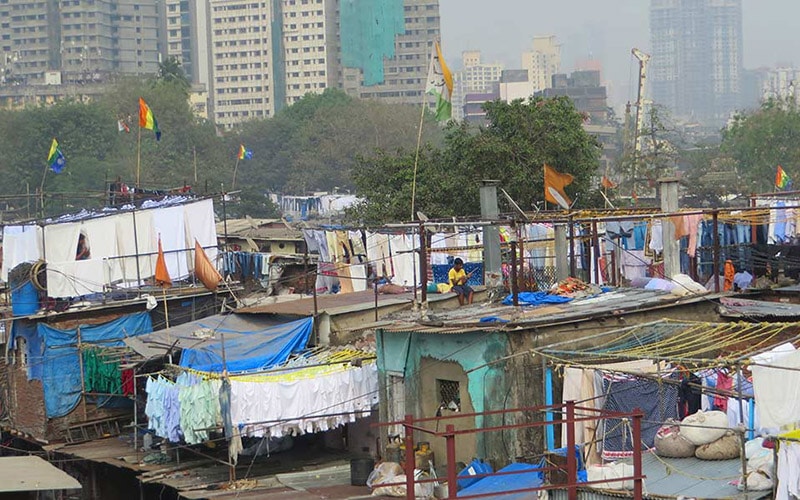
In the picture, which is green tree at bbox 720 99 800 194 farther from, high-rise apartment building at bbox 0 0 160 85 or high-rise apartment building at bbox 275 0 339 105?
high-rise apartment building at bbox 0 0 160 85

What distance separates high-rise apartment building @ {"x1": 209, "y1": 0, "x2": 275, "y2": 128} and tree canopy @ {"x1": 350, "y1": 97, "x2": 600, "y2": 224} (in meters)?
108

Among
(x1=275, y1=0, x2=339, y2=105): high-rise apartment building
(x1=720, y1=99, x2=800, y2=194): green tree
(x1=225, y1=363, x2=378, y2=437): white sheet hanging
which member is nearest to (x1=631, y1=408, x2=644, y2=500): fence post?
(x1=225, y1=363, x2=378, y2=437): white sheet hanging

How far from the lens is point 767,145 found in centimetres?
6303

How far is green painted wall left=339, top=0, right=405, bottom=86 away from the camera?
131375mm

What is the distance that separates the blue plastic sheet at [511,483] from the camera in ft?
47.7

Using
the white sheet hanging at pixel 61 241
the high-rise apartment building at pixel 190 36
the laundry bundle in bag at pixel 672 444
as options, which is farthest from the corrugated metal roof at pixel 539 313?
the high-rise apartment building at pixel 190 36

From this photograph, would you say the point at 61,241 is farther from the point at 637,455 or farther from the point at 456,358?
the point at 637,455

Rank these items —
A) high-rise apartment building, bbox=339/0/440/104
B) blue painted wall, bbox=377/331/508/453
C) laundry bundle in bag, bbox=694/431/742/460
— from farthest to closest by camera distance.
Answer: high-rise apartment building, bbox=339/0/440/104 → blue painted wall, bbox=377/331/508/453 → laundry bundle in bag, bbox=694/431/742/460

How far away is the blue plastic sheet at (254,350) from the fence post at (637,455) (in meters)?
7.94

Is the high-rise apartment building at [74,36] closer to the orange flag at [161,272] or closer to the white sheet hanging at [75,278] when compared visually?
the white sheet hanging at [75,278]

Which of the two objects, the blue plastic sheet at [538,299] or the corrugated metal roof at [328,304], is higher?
the blue plastic sheet at [538,299]

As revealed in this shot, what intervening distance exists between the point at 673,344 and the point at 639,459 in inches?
134

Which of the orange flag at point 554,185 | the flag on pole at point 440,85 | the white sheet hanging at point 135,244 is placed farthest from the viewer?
the white sheet hanging at point 135,244

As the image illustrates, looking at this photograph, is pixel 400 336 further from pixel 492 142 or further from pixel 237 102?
pixel 237 102
